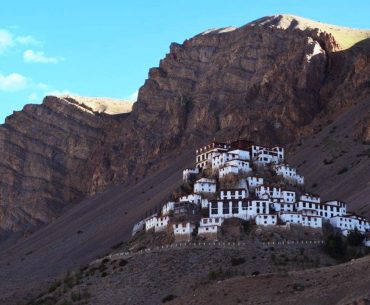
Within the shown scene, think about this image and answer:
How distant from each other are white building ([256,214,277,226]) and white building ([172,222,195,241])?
7415 millimetres

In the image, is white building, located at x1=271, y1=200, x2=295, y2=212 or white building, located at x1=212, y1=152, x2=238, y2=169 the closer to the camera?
white building, located at x1=271, y1=200, x2=295, y2=212

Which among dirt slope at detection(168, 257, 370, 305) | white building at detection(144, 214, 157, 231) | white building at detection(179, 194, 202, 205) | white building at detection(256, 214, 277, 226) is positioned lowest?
dirt slope at detection(168, 257, 370, 305)

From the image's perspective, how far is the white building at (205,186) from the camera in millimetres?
107562

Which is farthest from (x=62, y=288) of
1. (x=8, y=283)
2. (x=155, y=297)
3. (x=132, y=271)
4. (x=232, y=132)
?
(x=232, y=132)

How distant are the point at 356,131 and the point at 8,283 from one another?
6659 centimetres

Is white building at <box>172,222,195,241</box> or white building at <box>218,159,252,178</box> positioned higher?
white building at <box>218,159,252,178</box>

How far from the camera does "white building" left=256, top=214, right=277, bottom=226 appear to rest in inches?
3922

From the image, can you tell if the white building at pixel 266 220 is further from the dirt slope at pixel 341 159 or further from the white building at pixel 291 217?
the dirt slope at pixel 341 159

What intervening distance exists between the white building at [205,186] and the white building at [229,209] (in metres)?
5.80

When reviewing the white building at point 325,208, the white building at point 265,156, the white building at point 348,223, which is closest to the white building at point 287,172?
the white building at point 265,156

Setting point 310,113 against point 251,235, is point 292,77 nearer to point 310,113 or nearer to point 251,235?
point 310,113

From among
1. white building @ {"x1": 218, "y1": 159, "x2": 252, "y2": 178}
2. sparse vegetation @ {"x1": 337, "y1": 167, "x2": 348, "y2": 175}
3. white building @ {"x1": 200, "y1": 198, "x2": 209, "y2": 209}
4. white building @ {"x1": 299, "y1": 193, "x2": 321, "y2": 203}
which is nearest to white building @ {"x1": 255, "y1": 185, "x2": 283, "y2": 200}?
white building @ {"x1": 299, "y1": 193, "x2": 321, "y2": 203}

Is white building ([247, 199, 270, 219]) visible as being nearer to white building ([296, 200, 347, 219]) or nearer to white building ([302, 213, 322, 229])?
white building ([302, 213, 322, 229])

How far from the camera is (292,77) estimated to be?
192250 millimetres
